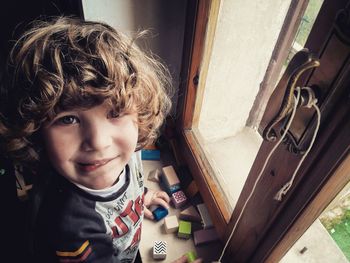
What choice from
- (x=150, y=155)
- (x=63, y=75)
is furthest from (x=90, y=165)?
(x=150, y=155)

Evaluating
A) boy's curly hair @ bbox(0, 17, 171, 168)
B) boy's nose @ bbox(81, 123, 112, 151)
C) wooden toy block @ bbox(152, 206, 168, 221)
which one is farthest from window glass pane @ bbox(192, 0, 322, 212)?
boy's nose @ bbox(81, 123, 112, 151)

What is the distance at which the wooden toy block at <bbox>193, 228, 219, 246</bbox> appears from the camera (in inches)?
32.7

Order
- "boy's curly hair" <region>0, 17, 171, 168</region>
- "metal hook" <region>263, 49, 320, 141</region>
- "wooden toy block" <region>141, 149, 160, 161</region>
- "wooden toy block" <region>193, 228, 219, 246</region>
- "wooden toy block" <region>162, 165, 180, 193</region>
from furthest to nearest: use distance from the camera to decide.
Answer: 1. "wooden toy block" <region>141, 149, 160, 161</region>
2. "wooden toy block" <region>162, 165, 180, 193</region>
3. "wooden toy block" <region>193, 228, 219, 246</region>
4. "boy's curly hair" <region>0, 17, 171, 168</region>
5. "metal hook" <region>263, 49, 320, 141</region>

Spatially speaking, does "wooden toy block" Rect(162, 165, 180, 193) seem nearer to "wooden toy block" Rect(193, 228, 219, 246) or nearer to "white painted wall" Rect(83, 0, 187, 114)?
"wooden toy block" Rect(193, 228, 219, 246)

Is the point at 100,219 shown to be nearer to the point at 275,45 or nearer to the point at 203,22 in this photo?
the point at 203,22

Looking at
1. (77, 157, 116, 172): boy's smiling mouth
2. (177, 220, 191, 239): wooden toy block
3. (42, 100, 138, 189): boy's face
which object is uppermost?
(42, 100, 138, 189): boy's face

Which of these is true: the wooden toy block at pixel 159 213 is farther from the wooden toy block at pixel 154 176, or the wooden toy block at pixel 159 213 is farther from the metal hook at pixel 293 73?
the metal hook at pixel 293 73

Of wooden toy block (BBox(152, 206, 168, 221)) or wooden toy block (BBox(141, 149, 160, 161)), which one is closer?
wooden toy block (BBox(152, 206, 168, 221))

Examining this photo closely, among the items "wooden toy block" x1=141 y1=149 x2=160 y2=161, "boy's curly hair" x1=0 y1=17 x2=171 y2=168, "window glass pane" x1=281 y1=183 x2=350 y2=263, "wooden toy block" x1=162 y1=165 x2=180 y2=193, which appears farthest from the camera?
"wooden toy block" x1=141 y1=149 x2=160 y2=161

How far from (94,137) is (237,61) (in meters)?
0.55

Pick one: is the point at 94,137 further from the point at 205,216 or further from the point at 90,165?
the point at 205,216

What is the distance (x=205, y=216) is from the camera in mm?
873

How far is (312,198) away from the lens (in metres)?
0.39

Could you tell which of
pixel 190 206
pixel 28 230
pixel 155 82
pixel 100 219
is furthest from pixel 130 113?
pixel 190 206
